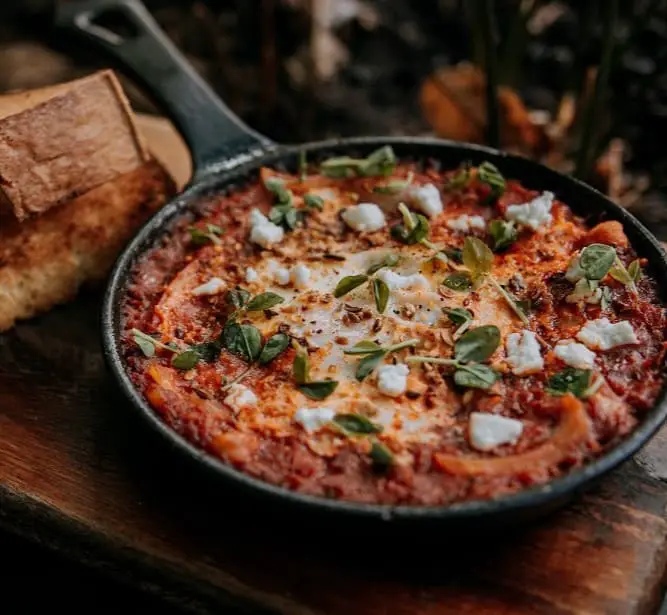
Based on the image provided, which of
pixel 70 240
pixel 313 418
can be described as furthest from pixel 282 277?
pixel 70 240

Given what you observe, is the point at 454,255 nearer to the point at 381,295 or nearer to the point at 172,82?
the point at 381,295

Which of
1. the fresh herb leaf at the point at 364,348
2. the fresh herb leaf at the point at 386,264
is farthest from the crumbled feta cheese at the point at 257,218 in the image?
the fresh herb leaf at the point at 364,348

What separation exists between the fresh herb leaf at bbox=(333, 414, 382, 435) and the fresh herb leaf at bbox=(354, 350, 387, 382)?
133 mm

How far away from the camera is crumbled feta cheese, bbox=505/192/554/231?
2.44 metres

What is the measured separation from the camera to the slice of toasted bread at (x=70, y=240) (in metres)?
2.60

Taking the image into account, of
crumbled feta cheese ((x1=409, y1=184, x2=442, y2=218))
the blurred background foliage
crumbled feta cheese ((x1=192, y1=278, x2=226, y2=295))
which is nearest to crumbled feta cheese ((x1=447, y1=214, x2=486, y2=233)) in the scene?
crumbled feta cheese ((x1=409, y1=184, x2=442, y2=218))

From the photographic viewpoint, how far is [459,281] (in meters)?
2.30

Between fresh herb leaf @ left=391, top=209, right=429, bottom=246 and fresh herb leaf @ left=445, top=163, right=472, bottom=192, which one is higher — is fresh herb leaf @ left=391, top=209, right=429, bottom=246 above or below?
below

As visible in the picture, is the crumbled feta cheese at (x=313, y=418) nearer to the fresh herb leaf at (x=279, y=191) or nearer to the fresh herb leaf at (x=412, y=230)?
the fresh herb leaf at (x=412, y=230)

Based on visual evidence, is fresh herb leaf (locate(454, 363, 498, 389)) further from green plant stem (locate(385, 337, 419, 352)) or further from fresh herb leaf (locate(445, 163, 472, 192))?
fresh herb leaf (locate(445, 163, 472, 192))

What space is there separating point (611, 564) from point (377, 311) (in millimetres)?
786

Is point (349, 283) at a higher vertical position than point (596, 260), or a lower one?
lower

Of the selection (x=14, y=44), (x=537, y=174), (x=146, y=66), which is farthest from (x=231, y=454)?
(x=14, y=44)

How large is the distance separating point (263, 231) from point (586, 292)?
87 centimetres
